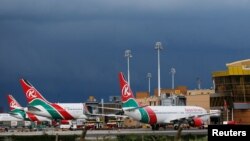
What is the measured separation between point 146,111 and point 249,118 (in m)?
31.5

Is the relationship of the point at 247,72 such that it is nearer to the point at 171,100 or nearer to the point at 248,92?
the point at 248,92

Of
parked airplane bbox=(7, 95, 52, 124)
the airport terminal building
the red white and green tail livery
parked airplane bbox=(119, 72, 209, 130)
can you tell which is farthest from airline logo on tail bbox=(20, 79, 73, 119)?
the airport terminal building

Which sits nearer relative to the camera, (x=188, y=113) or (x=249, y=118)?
(x=188, y=113)

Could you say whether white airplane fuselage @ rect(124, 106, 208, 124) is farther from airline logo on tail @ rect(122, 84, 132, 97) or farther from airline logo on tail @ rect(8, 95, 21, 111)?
airline logo on tail @ rect(8, 95, 21, 111)

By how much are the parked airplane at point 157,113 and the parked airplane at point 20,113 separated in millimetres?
30458

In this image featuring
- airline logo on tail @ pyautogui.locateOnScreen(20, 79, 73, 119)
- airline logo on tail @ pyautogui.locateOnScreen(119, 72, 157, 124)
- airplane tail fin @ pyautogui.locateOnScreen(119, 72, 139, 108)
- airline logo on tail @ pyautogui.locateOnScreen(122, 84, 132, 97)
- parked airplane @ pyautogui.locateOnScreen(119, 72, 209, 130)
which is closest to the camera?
airline logo on tail @ pyautogui.locateOnScreen(119, 72, 157, 124)

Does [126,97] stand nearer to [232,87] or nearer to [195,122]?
[195,122]

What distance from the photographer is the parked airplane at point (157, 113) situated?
356 ft

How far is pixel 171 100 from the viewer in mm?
146625

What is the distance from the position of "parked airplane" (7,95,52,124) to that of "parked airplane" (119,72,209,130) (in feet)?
99.9

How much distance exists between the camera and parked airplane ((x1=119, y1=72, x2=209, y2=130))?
10838cm

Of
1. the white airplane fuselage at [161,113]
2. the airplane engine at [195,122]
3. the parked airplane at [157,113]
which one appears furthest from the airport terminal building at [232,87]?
the airplane engine at [195,122]

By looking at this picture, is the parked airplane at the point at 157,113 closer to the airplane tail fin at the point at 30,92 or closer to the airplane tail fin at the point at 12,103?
the airplane tail fin at the point at 30,92

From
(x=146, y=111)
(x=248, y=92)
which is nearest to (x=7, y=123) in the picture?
(x=248, y=92)
